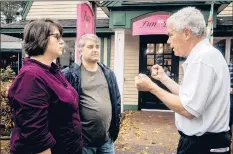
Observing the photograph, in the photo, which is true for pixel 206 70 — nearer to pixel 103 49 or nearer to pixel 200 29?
pixel 200 29

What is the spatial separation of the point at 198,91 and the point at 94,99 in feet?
4.64

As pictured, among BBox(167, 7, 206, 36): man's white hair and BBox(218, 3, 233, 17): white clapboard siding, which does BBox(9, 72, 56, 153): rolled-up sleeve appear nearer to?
BBox(167, 7, 206, 36): man's white hair

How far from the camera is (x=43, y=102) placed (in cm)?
171

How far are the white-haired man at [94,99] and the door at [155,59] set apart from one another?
22.0 feet

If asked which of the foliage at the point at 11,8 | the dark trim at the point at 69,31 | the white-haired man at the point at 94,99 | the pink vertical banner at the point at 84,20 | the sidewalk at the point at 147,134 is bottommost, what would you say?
the sidewalk at the point at 147,134

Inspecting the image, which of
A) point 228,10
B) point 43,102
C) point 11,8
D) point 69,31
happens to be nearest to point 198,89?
point 43,102

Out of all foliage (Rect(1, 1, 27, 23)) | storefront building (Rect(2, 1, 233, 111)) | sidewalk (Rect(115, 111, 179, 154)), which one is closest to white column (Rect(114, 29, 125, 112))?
storefront building (Rect(2, 1, 233, 111))

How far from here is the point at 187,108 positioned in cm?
178

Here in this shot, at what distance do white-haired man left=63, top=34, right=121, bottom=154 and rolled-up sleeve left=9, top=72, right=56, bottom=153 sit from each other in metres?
1.17

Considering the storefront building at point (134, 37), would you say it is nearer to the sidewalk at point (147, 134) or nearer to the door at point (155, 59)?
the door at point (155, 59)

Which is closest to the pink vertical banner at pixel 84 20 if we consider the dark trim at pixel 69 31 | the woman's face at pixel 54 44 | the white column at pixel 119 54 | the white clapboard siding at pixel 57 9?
the woman's face at pixel 54 44

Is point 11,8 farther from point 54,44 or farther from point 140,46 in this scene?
point 54,44

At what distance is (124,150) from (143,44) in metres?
5.19

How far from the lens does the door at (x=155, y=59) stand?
9.70 meters
